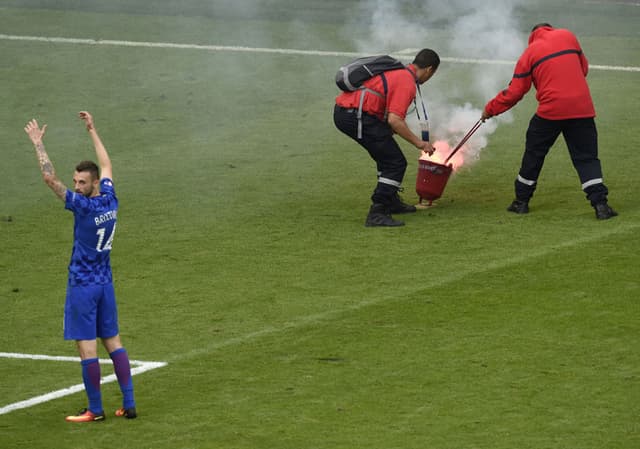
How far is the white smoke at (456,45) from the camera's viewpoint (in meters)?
17.4

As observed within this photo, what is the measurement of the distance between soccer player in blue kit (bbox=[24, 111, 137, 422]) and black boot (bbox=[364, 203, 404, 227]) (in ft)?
17.1

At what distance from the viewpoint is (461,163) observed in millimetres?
14891

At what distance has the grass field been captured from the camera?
8.38 m

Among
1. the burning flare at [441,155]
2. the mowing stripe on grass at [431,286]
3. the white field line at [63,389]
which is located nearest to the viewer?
the white field line at [63,389]

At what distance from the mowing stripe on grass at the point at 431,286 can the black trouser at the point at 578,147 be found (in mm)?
378

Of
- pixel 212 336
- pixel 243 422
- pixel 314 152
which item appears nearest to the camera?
pixel 243 422

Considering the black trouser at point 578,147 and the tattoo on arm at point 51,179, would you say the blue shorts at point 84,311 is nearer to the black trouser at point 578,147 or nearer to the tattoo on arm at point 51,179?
the tattoo on arm at point 51,179

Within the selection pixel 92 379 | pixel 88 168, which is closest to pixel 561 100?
pixel 88 168

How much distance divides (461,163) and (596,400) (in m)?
6.64

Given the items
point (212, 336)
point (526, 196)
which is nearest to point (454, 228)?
point (526, 196)

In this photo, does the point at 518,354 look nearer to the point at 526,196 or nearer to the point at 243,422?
the point at 243,422

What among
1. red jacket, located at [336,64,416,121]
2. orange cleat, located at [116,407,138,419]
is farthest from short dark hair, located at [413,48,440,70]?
orange cleat, located at [116,407,138,419]

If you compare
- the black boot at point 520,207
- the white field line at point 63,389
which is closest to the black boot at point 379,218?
the black boot at point 520,207

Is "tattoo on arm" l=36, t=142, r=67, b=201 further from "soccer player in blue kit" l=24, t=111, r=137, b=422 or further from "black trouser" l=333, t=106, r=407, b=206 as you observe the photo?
"black trouser" l=333, t=106, r=407, b=206
